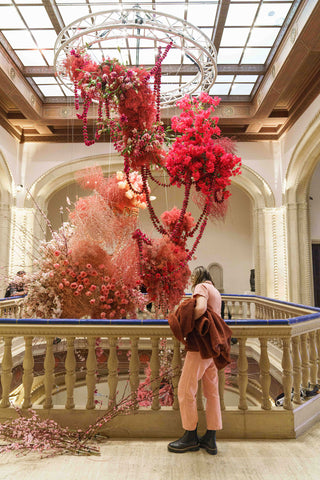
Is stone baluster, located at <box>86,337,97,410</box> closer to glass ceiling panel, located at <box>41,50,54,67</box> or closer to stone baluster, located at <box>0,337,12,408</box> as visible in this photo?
stone baluster, located at <box>0,337,12,408</box>

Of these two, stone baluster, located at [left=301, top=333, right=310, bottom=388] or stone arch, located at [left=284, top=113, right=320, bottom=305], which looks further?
stone arch, located at [left=284, top=113, right=320, bottom=305]

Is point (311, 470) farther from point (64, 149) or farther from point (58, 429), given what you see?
point (64, 149)

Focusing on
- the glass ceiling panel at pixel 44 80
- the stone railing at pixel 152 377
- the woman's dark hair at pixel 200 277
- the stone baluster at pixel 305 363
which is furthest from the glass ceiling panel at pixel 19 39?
the stone baluster at pixel 305 363

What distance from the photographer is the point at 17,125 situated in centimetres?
1067

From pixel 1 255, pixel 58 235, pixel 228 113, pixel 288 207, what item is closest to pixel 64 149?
pixel 1 255

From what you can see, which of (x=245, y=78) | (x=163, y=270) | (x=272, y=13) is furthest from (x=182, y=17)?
(x=163, y=270)

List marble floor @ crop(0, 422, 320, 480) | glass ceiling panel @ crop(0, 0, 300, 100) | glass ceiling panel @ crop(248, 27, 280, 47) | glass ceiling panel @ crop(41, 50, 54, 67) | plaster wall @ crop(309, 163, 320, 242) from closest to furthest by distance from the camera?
marble floor @ crop(0, 422, 320, 480) < glass ceiling panel @ crop(0, 0, 300, 100) < glass ceiling panel @ crop(248, 27, 280, 47) < glass ceiling panel @ crop(41, 50, 54, 67) < plaster wall @ crop(309, 163, 320, 242)

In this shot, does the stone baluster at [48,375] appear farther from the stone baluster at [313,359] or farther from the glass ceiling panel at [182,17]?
the glass ceiling panel at [182,17]

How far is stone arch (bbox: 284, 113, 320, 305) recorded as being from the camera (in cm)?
979

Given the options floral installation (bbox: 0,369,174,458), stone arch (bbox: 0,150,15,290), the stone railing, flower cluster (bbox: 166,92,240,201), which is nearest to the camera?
floral installation (bbox: 0,369,174,458)

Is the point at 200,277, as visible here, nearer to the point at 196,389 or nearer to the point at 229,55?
the point at 196,389

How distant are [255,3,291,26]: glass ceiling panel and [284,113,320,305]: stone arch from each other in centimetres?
327

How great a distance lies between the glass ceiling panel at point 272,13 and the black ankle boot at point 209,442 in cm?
733

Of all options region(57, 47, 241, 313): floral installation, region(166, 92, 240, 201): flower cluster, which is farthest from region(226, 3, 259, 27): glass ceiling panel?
region(166, 92, 240, 201): flower cluster
